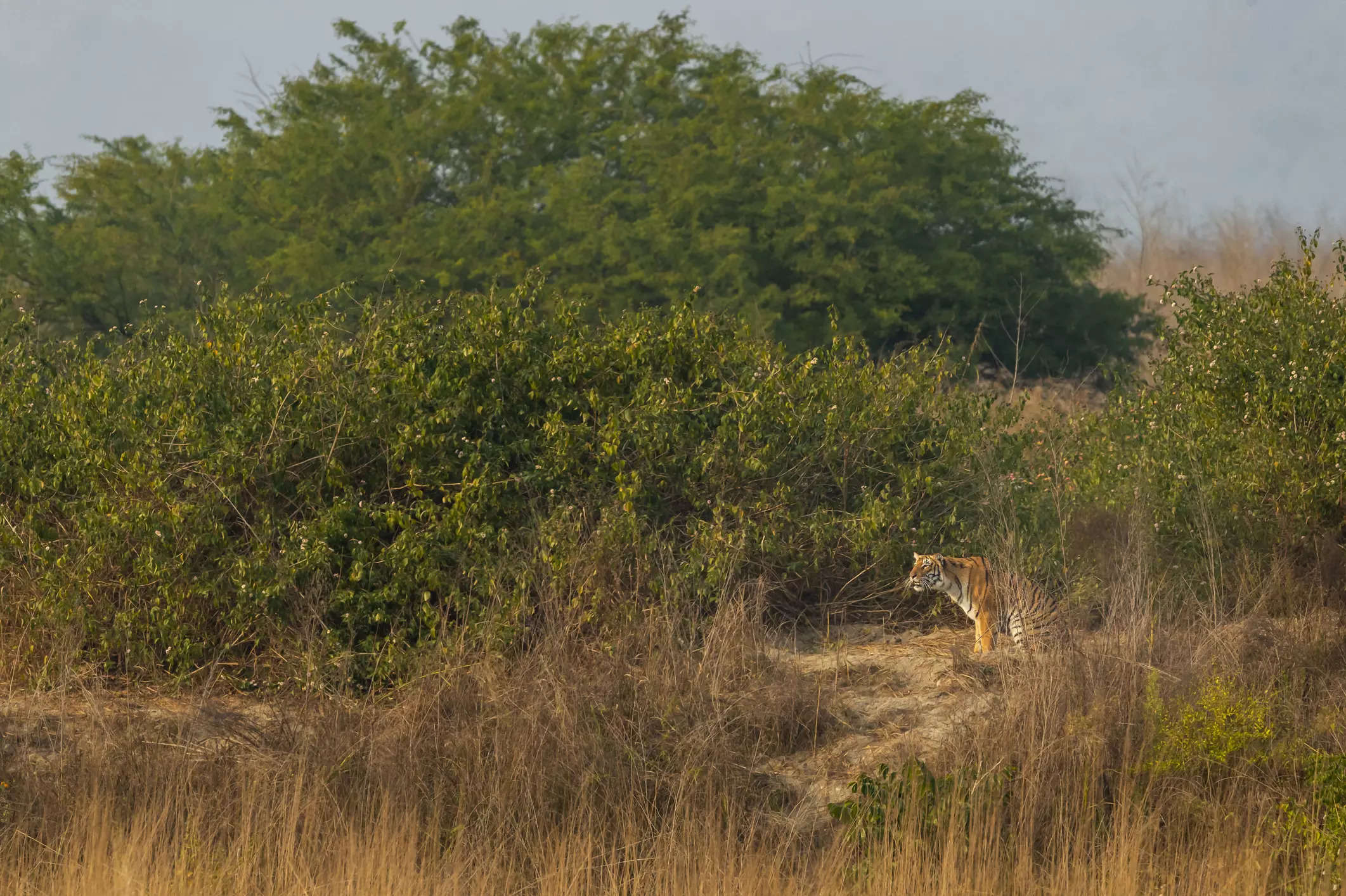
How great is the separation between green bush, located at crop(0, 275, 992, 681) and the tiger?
391 mm

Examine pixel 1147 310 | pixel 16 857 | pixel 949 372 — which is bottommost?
pixel 16 857

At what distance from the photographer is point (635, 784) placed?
18.2 feet

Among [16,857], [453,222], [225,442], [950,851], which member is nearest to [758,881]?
[950,851]

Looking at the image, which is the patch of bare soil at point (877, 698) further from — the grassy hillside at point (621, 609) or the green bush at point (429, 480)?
the green bush at point (429, 480)

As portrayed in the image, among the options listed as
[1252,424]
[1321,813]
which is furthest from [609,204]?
[1321,813]

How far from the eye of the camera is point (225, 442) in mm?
6672

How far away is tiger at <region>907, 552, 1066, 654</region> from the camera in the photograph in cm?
627

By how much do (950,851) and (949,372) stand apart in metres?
3.75

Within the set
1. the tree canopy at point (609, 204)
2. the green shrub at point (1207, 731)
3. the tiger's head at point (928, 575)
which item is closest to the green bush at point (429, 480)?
the tiger's head at point (928, 575)

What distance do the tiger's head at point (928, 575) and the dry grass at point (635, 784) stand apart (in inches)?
28.8

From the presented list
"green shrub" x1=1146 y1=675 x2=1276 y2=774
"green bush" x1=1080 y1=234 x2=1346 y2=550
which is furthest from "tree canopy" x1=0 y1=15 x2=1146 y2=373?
"green shrub" x1=1146 y1=675 x2=1276 y2=774

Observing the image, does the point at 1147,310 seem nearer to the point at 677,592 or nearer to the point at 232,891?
the point at 677,592

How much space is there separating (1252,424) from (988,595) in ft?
7.37

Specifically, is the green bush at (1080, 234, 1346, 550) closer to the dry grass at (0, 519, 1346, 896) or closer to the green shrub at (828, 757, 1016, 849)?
the dry grass at (0, 519, 1346, 896)
